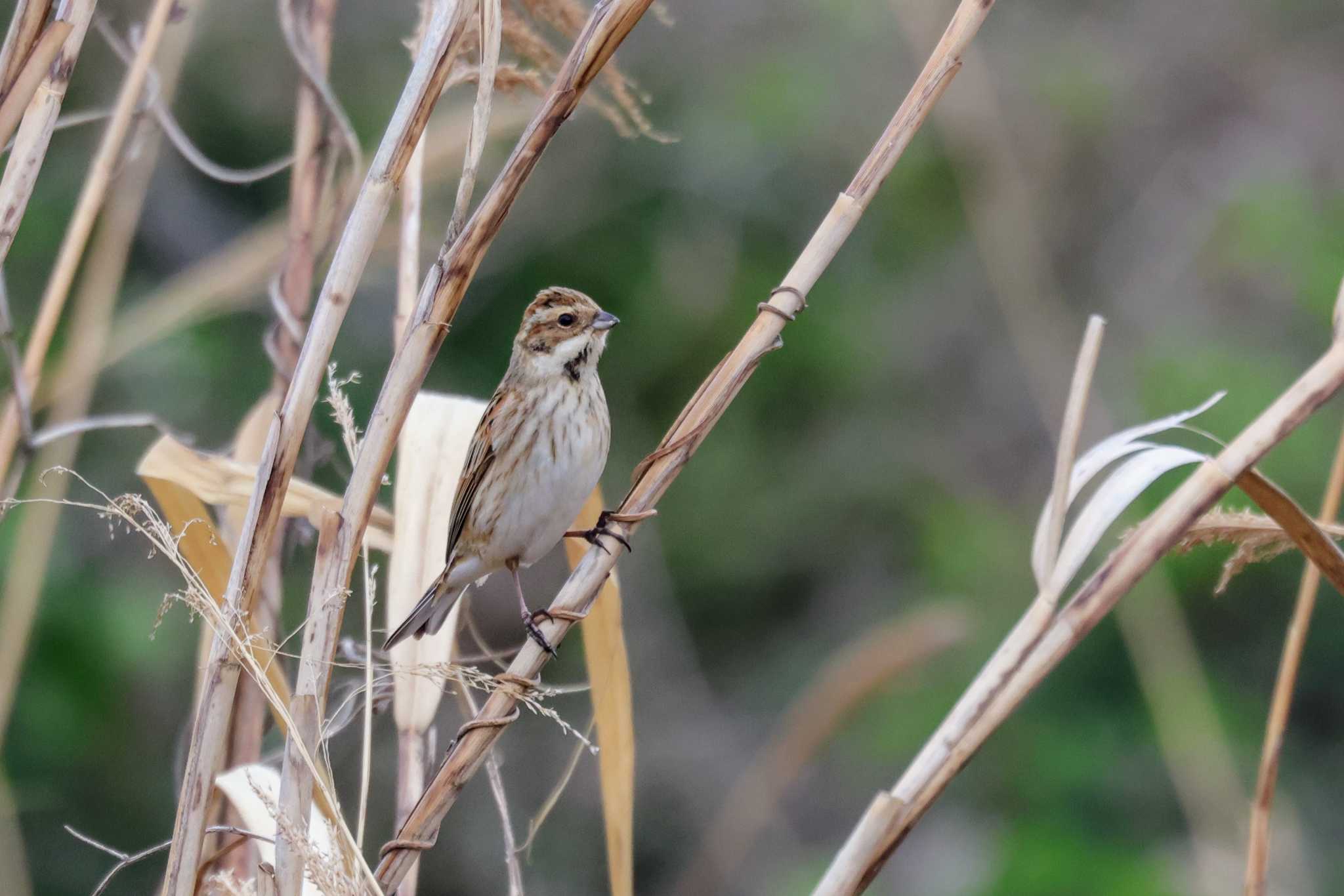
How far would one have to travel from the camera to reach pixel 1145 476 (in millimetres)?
1526

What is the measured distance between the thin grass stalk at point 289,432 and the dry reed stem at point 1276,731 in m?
1.23

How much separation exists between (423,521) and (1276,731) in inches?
49.4

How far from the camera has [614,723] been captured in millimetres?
1784

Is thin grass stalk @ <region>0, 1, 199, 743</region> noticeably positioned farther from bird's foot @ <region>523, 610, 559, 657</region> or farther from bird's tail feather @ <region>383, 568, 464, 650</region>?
bird's foot @ <region>523, 610, 559, 657</region>

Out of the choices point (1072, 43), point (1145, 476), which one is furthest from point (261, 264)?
point (1072, 43)

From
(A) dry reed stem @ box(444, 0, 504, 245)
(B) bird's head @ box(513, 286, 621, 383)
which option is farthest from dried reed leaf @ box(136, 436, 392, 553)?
(B) bird's head @ box(513, 286, 621, 383)

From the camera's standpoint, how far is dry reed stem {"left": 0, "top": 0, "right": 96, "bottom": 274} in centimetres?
158

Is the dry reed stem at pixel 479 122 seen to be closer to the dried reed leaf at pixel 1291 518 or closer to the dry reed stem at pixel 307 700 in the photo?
the dry reed stem at pixel 307 700

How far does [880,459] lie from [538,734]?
7.05 feet

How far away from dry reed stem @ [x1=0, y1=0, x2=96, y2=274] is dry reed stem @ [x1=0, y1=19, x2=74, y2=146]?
4cm

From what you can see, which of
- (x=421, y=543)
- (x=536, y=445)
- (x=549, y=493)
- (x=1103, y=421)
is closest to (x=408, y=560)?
(x=421, y=543)

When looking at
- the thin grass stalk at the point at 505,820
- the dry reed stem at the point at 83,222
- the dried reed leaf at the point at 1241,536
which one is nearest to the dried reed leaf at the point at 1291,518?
the dried reed leaf at the point at 1241,536

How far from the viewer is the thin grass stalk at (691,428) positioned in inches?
57.5

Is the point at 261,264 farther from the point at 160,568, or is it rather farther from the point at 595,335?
the point at 160,568
